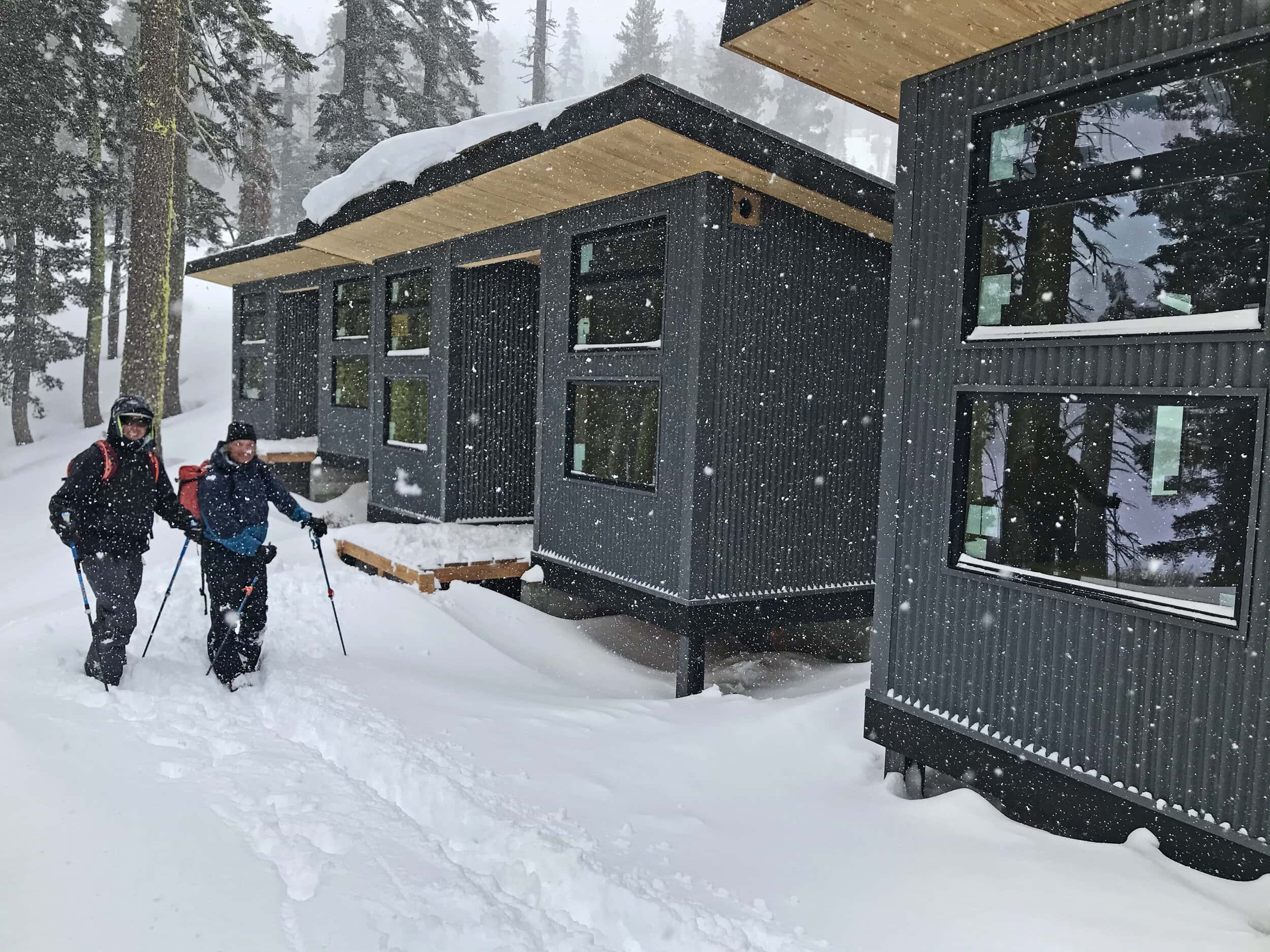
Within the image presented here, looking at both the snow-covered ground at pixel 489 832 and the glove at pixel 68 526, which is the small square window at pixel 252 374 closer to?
the snow-covered ground at pixel 489 832

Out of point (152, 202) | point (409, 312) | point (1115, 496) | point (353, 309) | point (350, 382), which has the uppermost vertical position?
point (152, 202)

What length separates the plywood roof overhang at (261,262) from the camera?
1427 centimetres

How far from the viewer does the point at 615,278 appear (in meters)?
8.48

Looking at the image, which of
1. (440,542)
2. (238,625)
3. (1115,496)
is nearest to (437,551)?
(440,542)

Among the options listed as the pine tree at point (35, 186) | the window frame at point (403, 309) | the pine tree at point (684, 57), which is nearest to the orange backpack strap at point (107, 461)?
the window frame at point (403, 309)

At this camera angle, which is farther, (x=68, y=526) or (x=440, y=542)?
(x=440, y=542)

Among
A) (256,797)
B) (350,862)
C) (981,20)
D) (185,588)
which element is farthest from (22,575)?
(981,20)

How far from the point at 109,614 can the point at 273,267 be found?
38.1ft

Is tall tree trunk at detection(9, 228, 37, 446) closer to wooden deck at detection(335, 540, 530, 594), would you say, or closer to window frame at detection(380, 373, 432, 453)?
window frame at detection(380, 373, 432, 453)

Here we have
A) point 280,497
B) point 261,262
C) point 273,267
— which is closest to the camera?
point 280,497

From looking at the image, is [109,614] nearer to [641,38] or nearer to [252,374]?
[252,374]

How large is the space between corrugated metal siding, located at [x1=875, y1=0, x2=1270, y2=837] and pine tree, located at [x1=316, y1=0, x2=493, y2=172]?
63.5 ft

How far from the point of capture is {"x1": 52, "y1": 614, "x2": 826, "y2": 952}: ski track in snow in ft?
11.5

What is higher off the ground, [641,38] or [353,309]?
[641,38]
